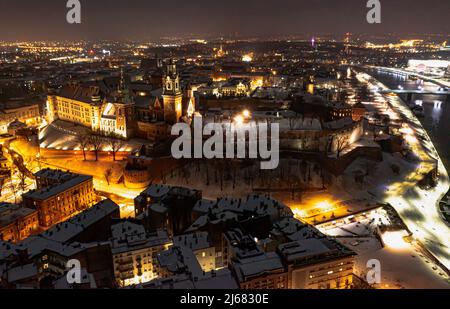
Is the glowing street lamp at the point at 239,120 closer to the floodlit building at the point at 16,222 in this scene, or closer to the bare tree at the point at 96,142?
the bare tree at the point at 96,142

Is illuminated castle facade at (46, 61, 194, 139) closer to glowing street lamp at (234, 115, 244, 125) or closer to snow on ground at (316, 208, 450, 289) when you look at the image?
glowing street lamp at (234, 115, 244, 125)

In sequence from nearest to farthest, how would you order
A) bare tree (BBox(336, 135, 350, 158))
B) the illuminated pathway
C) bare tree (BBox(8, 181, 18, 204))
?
1. the illuminated pathway
2. bare tree (BBox(8, 181, 18, 204))
3. bare tree (BBox(336, 135, 350, 158))

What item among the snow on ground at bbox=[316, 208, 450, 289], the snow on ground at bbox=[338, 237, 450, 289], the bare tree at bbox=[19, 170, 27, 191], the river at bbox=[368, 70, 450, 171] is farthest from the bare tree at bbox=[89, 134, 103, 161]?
the river at bbox=[368, 70, 450, 171]

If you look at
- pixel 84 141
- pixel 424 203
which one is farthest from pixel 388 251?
pixel 84 141
